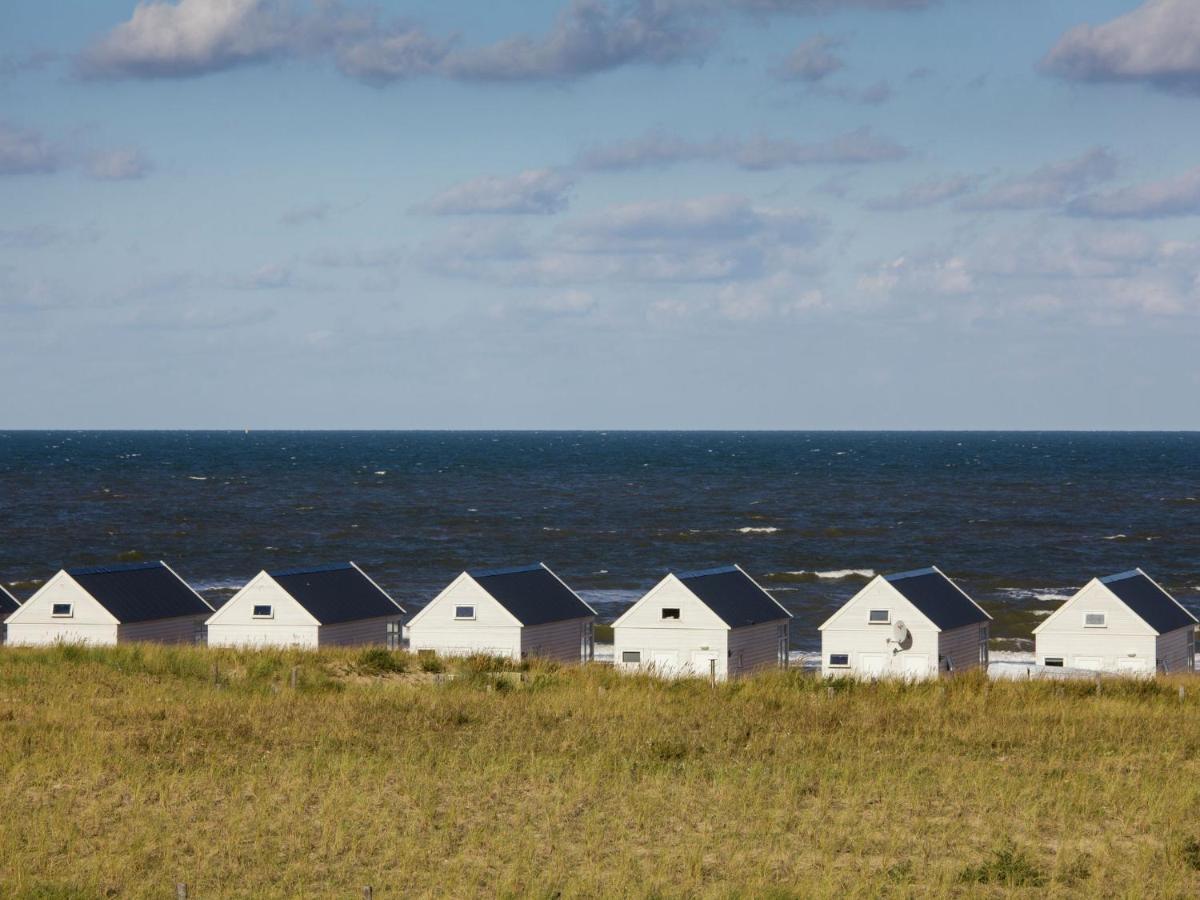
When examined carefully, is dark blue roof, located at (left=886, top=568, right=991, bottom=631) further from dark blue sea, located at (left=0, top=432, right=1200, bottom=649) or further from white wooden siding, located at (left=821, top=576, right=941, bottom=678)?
dark blue sea, located at (left=0, top=432, right=1200, bottom=649)

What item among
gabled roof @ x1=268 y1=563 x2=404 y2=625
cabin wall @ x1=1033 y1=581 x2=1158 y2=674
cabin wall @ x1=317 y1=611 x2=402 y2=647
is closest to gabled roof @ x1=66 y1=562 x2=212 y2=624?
gabled roof @ x1=268 y1=563 x2=404 y2=625

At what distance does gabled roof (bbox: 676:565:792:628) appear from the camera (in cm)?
5816

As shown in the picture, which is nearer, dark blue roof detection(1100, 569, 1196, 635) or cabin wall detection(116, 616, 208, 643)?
cabin wall detection(116, 616, 208, 643)

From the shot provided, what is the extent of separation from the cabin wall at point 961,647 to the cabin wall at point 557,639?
13.0 metres

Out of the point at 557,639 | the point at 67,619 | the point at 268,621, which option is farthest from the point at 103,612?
the point at 557,639

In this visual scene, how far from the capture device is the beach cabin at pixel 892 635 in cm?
5628

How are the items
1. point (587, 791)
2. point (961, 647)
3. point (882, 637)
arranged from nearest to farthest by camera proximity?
point (587, 791)
point (882, 637)
point (961, 647)

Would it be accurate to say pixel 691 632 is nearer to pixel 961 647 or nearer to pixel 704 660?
pixel 704 660

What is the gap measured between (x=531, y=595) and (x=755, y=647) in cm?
829

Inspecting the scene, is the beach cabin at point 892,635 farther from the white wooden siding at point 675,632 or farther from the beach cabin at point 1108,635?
the white wooden siding at point 675,632

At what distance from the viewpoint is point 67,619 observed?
55.2 metres

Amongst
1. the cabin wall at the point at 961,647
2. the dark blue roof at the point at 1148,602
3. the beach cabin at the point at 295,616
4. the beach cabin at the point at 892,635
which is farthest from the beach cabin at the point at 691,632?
the dark blue roof at the point at 1148,602

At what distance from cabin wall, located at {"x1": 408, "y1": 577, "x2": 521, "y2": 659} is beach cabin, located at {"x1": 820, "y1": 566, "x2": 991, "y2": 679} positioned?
10962 millimetres

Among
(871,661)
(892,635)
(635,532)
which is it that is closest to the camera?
(892,635)
